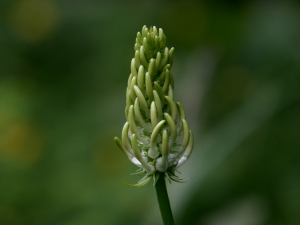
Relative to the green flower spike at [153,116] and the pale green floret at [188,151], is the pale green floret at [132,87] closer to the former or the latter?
the green flower spike at [153,116]

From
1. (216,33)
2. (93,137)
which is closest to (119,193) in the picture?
(93,137)

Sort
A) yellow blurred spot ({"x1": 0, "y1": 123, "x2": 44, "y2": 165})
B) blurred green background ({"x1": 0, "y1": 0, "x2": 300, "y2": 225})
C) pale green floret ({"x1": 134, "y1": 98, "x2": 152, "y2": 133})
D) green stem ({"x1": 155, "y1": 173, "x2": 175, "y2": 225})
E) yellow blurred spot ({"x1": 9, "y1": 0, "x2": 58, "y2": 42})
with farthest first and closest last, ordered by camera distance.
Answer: yellow blurred spot ({"x1": 9, "y1": 0, "x2": 58, "y2": 42}) → yellow blurred spot ({"x1": 0, "y1": 123, "x2": 44, "y2": 165}) → blurred green background ({"x1": 0, "y1": 0, "x2": 300, "y2": 225}) → pale green floret ({"x1": 134, "y1": 98, "x2": 152, "y2": 133}) → green stem ({"x1": 155, "y1": 173, "x2": 175, "y2": 225})

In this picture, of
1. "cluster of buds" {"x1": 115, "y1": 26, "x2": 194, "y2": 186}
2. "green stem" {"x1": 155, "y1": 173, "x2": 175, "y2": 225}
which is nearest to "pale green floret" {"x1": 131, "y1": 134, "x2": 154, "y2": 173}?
"cluster of buds" {"x1": 115, "y1": 26, "x2": 194, "y2": 186}

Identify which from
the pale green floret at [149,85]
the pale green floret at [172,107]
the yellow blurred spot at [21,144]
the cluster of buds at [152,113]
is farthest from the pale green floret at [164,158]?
the yellow blurred spot at [21,144]

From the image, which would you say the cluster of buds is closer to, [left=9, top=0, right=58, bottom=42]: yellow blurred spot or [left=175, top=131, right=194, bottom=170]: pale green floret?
[left=175, top=131, right=194, bottom=170]: pale green floret

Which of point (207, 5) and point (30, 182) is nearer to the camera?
point (30, 182)

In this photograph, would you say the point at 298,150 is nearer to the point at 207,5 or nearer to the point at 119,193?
the point at 119,193
